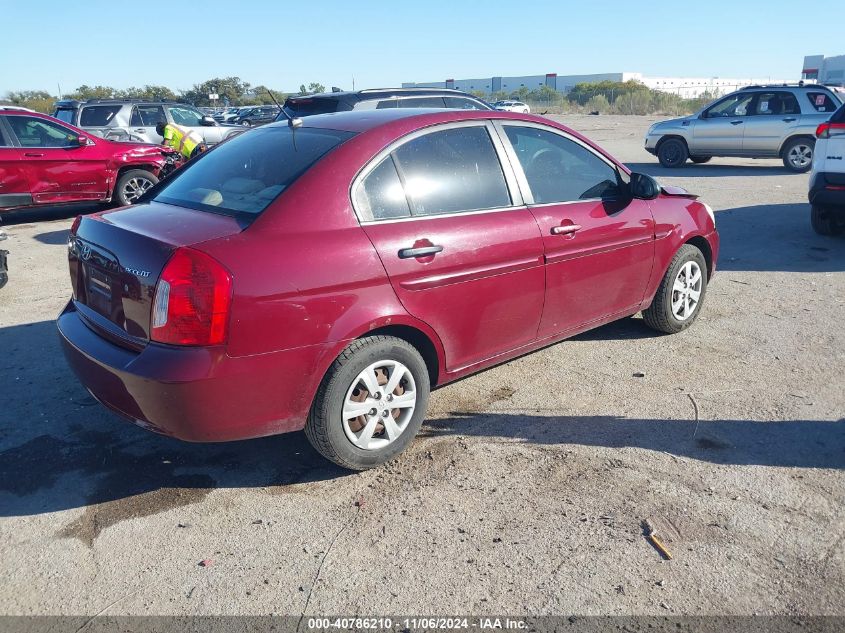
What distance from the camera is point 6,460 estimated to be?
3830 millimetres

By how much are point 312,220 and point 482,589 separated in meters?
1.81

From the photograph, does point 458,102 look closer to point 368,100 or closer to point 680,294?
point 368,100

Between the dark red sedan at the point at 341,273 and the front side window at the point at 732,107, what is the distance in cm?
1264

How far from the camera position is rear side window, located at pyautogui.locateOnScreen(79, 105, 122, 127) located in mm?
14914

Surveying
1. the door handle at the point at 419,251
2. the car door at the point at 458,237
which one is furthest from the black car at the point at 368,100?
the door handle at the point at 419,251

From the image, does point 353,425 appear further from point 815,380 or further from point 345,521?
point 815,380

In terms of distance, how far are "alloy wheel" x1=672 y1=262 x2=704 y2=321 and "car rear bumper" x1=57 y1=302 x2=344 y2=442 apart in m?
3.23

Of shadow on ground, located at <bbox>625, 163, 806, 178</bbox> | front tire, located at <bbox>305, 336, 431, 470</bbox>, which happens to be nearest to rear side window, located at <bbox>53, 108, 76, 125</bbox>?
shadow on ground, located at <bbox>625, 163, 806, 178</bbox>

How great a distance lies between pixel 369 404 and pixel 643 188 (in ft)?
8.32

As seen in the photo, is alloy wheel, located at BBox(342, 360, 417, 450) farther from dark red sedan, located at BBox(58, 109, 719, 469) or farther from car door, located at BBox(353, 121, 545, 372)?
car door, located at BBox(353, 121, 545, 372)

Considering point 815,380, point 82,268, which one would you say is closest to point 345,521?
point 82,268

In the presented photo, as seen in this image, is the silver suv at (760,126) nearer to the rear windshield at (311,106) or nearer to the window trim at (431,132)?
the rear windshield at (311,106)

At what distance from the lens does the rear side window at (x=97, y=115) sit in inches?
587

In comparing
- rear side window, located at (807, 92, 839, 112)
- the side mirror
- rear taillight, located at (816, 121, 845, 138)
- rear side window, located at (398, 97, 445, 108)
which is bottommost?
the side mirror
